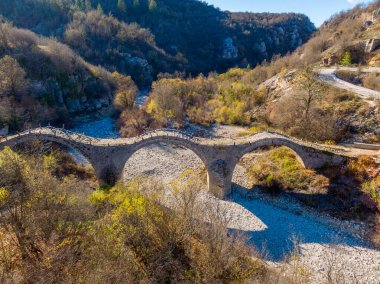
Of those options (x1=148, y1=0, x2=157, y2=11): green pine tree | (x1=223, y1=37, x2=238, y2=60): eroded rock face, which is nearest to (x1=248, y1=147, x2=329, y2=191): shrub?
(x1=223, y1=37, x2=238, y2=60): eroded rock face

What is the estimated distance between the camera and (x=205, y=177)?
28.9 metres

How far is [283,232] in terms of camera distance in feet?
72.5

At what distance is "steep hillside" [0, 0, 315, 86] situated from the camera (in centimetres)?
7462

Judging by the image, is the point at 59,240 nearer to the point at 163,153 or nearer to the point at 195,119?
the point at 163,153

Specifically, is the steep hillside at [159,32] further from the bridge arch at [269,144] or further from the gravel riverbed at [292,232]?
the gravel riverbed at [292,232]

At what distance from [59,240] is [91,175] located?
15938 mm

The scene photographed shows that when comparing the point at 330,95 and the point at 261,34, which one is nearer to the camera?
the point at 330,95

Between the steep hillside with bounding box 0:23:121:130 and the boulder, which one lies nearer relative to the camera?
the steep hillside with bounding box 0:23:121:130

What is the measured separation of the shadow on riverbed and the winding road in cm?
1980

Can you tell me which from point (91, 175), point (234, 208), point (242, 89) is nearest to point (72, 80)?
point (91, 175)

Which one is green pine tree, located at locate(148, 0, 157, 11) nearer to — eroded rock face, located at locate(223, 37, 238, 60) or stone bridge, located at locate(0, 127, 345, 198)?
eroded rock face, located at locate(223, 37, 238, 60)

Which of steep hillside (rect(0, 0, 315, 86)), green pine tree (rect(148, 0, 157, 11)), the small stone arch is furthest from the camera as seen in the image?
green pine tree (rect(148, 0, 157, 11))

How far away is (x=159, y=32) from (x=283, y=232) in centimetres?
8557

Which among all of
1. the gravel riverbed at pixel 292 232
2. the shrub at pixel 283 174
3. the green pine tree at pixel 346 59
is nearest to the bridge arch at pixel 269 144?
the gravel riverbed at pixel 292 232
